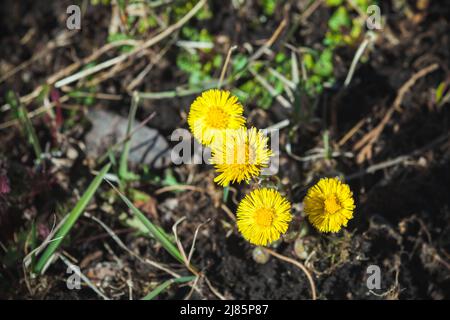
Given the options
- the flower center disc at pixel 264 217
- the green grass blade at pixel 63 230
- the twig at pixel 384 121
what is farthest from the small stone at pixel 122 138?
Result: the twig at pixel 384 121

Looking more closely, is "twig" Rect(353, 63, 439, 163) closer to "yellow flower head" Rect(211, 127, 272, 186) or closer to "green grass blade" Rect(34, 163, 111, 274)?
"yellow flower head" Rect(211, 127, 272, 186)

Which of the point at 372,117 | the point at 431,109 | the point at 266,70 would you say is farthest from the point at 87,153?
the point at 431,109

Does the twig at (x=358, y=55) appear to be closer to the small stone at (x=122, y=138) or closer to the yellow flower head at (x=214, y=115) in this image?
the yellow flower head at (x=214, y=115)

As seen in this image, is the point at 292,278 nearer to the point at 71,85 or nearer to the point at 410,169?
the point at 410,169

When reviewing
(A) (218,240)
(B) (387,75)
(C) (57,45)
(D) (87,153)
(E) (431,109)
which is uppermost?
(C) (57,45)

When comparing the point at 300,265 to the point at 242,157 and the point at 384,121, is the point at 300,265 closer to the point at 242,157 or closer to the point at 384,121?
the point at 242,157
